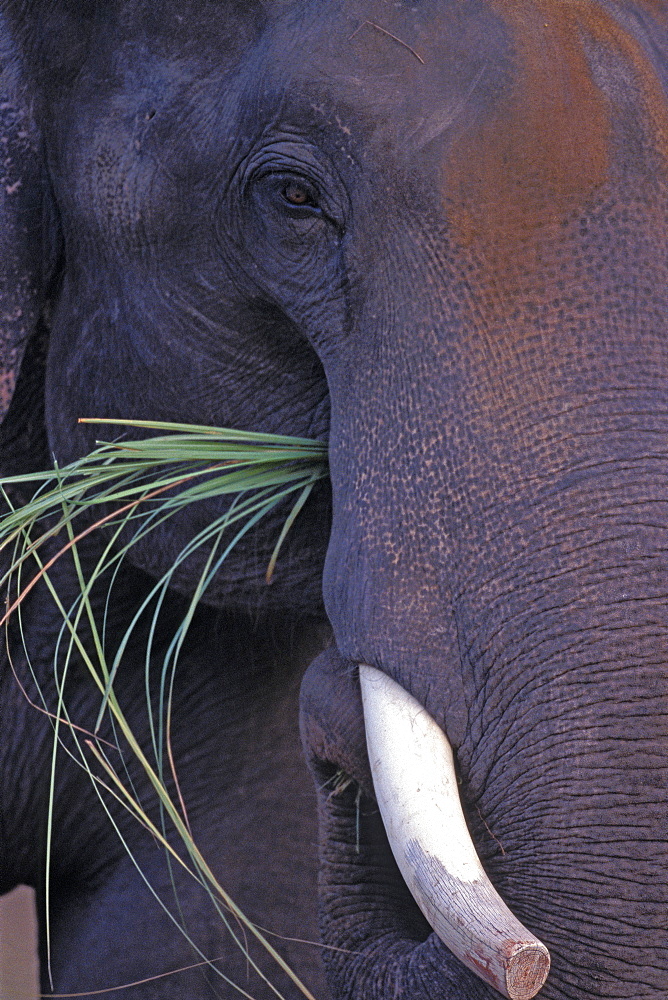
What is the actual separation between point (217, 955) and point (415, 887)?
108 centimetres

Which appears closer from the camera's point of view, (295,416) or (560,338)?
(560,338)

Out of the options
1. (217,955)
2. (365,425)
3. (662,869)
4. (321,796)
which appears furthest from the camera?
(217,955)

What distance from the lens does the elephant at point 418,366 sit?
1.26 metres

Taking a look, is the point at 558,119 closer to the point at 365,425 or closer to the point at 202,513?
the point at 365,425

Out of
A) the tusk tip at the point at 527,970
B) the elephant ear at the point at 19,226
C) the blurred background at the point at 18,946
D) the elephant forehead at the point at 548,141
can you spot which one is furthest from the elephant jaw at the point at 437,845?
the blurred background at the point at 18,946

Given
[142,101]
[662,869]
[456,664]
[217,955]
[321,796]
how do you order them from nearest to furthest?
[662,869] → [456,664] → [321,796] → [142,101] → [217,955]

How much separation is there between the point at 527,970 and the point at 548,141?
762mm

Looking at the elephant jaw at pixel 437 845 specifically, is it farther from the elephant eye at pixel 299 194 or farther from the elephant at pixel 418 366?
the elephant eye at pixel 299 194

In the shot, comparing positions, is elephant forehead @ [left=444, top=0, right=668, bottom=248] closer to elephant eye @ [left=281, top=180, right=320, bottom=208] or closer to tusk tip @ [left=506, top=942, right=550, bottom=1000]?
elephant eye @ [left=281, top=180, right=320, bottom=208]

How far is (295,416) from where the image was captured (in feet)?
5.60

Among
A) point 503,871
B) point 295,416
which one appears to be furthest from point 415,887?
point 295,416

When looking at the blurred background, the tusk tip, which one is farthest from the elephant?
the blurred background

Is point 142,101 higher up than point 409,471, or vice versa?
point 142,101

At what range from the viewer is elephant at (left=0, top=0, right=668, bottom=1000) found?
1.26 meters
